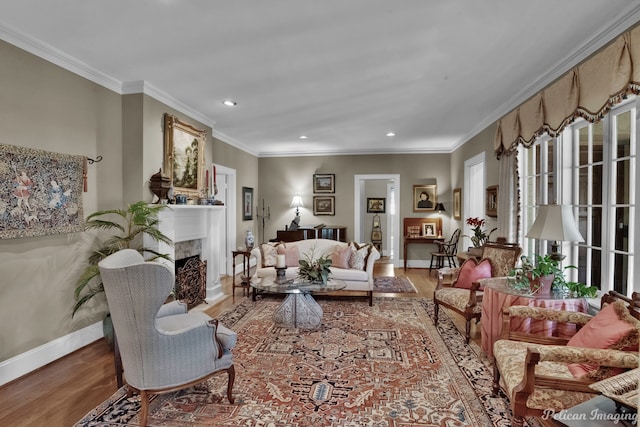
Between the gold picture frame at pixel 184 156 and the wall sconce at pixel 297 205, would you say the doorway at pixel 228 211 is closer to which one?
the wall sconce at pixel 297 205

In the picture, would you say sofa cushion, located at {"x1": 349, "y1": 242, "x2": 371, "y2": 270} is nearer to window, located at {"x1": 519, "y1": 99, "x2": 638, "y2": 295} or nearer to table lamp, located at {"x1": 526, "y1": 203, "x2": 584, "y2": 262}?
window, located at {"x1": 519, "y1": 99, "x2": 638, "y2": 295}

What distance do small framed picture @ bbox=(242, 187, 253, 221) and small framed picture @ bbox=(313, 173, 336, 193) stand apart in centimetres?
146

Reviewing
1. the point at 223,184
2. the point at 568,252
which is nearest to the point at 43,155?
the point at 223,184

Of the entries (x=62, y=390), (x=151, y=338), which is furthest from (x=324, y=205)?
(x=151, y=338)

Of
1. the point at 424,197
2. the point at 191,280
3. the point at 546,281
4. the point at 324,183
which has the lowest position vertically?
the point at 191,280

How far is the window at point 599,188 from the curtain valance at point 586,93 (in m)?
0.24

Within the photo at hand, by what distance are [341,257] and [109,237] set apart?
116 inches

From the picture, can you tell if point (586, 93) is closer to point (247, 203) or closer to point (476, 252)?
point (476, 252)

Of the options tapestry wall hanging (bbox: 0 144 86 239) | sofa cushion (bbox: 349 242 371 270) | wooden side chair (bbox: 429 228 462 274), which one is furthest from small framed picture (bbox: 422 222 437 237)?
tapestry wall hanging (bbox: 0 144 86 239)

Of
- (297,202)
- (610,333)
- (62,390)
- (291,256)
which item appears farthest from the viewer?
(297,202)

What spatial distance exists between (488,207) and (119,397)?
4934 mm

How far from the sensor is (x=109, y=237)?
361cm

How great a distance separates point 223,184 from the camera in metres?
6.46

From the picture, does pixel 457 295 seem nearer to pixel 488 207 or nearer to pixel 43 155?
pixel 488 207
